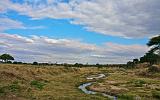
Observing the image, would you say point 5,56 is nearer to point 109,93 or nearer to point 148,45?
point 148,45

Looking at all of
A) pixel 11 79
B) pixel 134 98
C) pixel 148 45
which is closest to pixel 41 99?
pixel 134 98

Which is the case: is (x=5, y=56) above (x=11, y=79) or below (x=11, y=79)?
above

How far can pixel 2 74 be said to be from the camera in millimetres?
63281

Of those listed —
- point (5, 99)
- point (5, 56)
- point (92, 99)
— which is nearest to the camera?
point (5, 99)

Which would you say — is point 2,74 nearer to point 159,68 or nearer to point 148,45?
point 159,68

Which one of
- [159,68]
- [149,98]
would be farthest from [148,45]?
[149,98]

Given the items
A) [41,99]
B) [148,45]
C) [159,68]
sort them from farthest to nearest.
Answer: [148,45]
[159,68]
[41,99]

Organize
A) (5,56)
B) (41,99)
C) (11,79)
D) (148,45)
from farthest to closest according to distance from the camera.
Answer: (5,56)
(148,45)
(11,79)
(41,99)

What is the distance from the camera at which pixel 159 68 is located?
101 meters

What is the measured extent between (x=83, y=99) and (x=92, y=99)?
1.35 metres

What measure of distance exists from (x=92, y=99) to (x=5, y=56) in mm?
139098

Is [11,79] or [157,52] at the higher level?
[157,52]

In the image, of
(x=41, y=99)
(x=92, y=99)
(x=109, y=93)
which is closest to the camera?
(x=41, y=99)

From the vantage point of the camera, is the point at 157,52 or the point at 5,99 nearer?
the point at 5,99
